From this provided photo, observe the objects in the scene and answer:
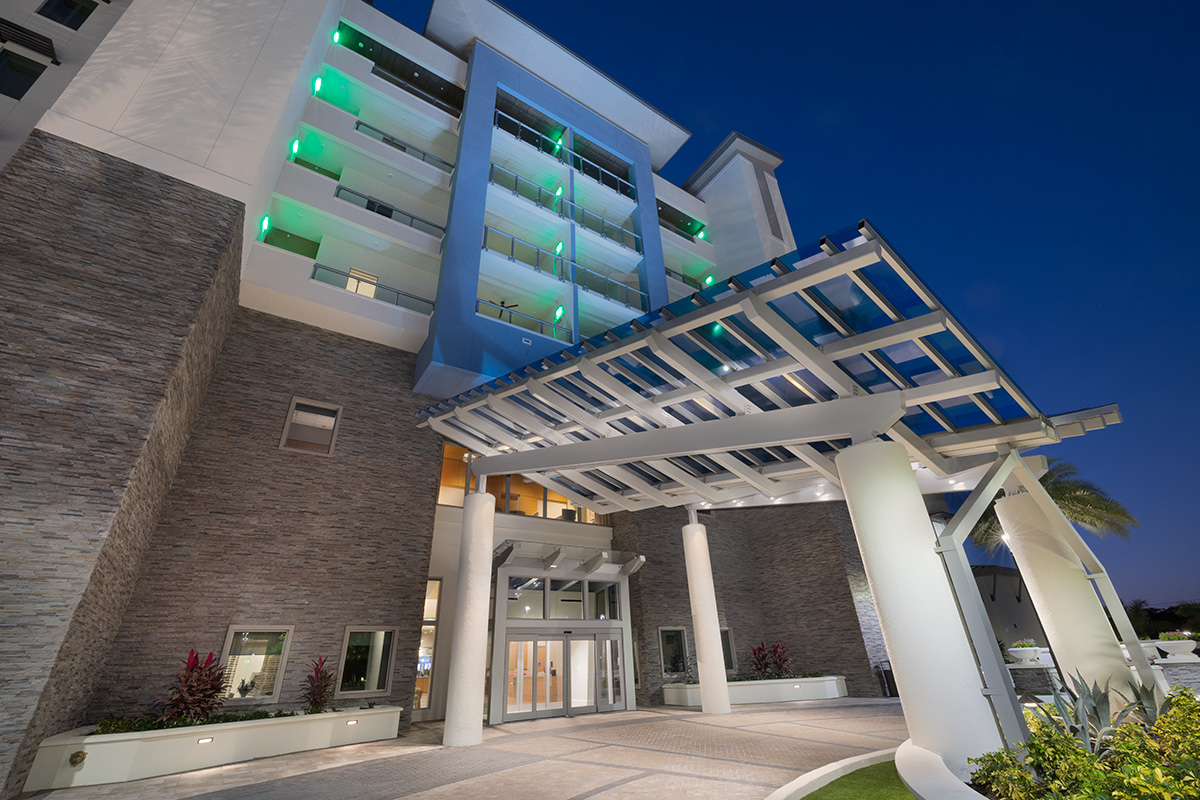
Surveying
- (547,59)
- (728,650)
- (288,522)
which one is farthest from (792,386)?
(547,59)

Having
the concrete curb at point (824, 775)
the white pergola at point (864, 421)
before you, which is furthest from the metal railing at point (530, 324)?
the concrete curb at point (824, 775)

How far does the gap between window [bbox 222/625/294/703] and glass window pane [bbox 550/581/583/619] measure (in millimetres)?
6559

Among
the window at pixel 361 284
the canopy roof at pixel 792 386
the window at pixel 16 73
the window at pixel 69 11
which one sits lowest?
the canopy roof at pixel 792 386

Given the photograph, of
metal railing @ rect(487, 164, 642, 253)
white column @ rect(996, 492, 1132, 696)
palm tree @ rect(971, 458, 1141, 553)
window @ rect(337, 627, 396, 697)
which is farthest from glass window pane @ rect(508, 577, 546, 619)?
palm tree @ rect(971, 458, 1141, 553)

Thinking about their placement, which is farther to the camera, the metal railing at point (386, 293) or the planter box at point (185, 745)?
the metal railing at point (386, 293)

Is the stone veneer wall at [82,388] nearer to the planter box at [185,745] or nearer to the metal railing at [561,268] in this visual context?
the planter box at [185,745]

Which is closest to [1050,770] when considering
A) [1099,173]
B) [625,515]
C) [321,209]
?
[625,515]

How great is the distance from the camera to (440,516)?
46.2 ft

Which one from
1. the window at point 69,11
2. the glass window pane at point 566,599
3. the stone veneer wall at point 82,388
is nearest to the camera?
the stone veneer wall at point 82,388

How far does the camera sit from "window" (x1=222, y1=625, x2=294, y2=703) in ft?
32.0

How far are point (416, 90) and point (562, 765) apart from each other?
20749 mm

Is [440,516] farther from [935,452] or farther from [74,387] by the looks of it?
[935,452]

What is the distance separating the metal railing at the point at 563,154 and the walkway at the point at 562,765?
753 inches

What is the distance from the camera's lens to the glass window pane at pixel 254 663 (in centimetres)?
976
